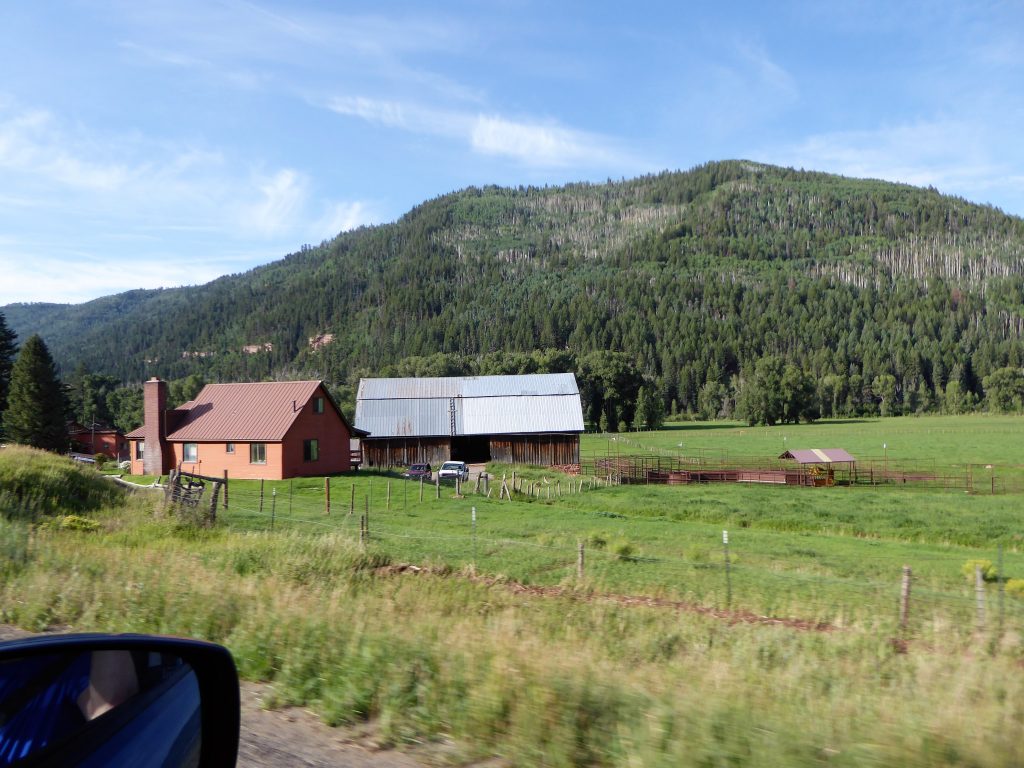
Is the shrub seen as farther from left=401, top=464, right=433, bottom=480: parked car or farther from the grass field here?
left=401, top=464, right=433, bottom=480: parked car

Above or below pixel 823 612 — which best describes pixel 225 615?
above

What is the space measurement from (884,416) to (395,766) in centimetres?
17502

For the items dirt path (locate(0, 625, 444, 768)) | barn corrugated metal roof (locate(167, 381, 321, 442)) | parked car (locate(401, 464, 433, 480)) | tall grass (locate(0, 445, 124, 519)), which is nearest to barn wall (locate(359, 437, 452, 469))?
parked car (locate(401, 464, 433, 480))

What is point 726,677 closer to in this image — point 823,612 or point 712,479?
point 823,612

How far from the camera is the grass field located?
4211mm

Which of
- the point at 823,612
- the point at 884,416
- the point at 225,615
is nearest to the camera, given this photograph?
the point at 225,615

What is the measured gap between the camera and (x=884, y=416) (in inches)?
6265

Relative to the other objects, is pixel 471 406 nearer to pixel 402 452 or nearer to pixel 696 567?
pixel 402 452

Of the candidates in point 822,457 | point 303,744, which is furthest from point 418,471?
point 303,744

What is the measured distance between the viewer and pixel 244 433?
4488cm

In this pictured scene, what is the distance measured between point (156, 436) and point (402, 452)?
60.3 feet

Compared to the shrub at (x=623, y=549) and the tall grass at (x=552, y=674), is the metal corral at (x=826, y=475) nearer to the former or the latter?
the shrub at (x=623, y=549)

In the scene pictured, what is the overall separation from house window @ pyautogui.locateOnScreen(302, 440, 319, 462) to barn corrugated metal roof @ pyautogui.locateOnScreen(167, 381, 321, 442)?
7.33 ft

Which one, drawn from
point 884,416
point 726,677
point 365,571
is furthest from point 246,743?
point 884,416
